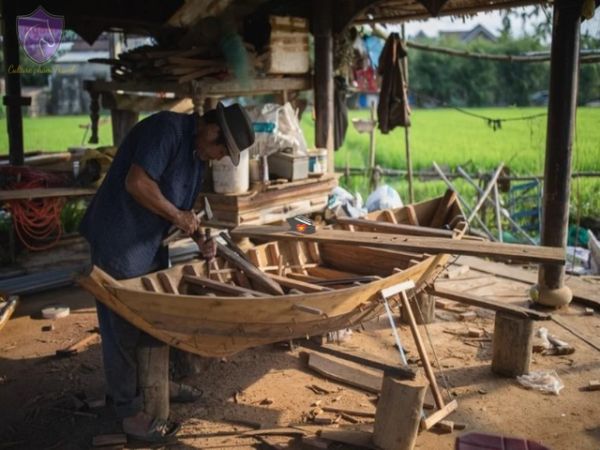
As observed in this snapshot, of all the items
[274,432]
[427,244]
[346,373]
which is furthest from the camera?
[346,373]

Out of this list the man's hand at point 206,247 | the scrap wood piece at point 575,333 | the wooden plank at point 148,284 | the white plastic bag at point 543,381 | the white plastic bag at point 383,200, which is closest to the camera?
the wooden plank at point 148,284

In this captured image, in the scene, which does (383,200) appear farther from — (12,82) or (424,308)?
(12,82)

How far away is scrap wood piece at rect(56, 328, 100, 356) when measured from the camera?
5.09 meters

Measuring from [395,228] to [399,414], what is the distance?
1.98 meters

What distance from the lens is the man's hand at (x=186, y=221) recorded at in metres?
3.70

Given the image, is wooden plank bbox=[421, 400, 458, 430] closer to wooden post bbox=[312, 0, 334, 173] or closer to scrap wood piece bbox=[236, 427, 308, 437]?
scrap wood piece bbox=[236, 427, 308, 437]

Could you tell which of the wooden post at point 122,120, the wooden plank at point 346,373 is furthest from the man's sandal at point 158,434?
the wooden post at point 122,120

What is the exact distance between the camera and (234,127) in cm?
375

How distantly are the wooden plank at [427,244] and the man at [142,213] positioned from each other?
0.75 m

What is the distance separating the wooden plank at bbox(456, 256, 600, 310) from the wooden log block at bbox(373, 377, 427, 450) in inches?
143

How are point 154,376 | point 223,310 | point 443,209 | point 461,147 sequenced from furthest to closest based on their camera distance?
point 461,147 < point 443,209 < point 154,376 < point 223,310

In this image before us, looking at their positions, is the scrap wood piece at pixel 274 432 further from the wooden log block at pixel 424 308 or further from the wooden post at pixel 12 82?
the wooden post at pixel 12 82

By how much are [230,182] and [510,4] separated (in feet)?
12.6

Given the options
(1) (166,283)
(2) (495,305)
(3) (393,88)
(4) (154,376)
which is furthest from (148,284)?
(3) (393,88)
